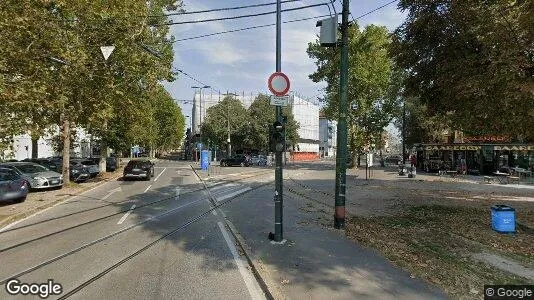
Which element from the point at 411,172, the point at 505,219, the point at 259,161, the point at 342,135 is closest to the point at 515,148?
the point at 411,172

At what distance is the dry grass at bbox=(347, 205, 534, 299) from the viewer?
22.7ft

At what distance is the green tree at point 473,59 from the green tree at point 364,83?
2869 centimetres

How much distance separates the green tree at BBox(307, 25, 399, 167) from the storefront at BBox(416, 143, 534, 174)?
Result: 8258 millimetres

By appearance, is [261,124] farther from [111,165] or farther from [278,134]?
[278,134]

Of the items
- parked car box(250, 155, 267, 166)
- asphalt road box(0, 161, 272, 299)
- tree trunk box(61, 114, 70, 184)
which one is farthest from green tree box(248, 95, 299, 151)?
asphalt road box(0, 161, 272, 299)

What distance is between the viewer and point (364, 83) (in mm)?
44656

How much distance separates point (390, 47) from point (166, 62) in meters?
15.7

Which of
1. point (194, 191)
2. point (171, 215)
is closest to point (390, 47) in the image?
point (171, 215)

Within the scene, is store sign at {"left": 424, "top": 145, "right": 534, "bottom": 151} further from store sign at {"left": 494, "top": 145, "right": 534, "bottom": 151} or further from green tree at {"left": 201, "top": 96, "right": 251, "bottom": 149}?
green tree at {"left": 201, "top": 96, "right": 251, "bottom": 149}

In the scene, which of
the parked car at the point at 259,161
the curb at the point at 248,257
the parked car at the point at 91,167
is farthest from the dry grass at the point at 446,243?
the parked car at the point at 259,161

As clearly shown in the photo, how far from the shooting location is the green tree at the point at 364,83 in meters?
44.9

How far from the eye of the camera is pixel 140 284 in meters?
6.64

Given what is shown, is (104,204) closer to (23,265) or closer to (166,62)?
(23,265)

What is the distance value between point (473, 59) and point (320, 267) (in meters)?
9.00
